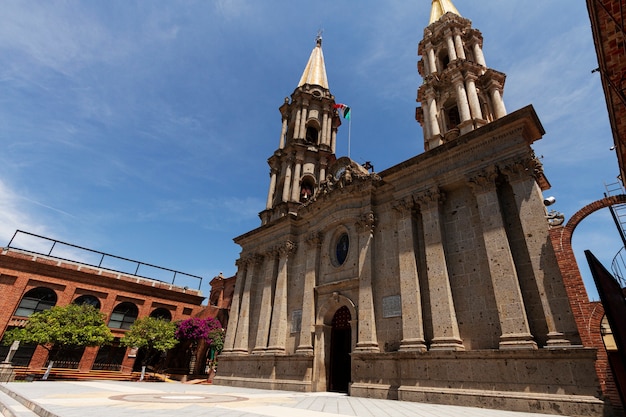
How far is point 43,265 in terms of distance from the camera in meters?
30.8

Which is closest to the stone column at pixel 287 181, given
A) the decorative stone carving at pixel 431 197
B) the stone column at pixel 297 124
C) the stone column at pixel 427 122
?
the stone column at pixel 297 124

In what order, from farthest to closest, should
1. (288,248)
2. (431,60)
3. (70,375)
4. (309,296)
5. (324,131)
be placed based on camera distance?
(324,131)
(70,375)
(431,60)
(288,248)
(309,296)

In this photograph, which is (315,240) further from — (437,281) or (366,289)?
(437,281)

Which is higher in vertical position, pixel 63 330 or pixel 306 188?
pixel 306 188

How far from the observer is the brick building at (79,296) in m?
28.5

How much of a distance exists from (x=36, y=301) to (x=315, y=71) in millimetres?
34664

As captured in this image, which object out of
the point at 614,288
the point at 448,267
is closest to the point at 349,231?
the point at 448,267

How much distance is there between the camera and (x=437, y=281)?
539 inches

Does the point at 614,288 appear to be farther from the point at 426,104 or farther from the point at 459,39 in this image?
the point at 459,39

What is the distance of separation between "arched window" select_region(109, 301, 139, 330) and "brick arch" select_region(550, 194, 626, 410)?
123 ft

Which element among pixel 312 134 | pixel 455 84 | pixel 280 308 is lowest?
pixel 280 308

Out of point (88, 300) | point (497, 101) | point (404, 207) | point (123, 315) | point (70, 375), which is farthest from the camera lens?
point (123, 315)

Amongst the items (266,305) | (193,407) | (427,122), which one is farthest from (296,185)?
(193,407)

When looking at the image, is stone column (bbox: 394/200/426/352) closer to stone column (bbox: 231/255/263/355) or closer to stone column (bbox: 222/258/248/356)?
stone column (bbox: 231/255/263/355)
